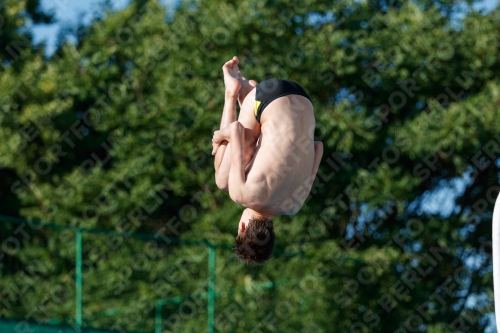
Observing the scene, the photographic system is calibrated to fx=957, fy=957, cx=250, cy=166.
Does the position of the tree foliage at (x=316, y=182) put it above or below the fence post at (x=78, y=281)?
below

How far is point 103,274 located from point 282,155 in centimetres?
565

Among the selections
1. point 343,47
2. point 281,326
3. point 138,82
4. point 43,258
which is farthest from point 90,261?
point 343,47

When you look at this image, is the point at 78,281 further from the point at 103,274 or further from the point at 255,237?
the point at 255,237

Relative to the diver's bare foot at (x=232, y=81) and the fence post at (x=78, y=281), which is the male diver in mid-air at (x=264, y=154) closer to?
the diver's bare foot at (x=232, y=81)

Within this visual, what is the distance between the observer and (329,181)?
11367 mm

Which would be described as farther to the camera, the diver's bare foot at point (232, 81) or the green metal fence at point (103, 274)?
the green metal fence at point (103, 274)

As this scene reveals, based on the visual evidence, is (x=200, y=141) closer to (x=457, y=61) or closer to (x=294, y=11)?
(x=294, y=11)

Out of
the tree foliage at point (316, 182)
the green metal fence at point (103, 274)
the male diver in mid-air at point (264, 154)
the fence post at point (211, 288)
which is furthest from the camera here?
the tree foliage at point (316, 182)

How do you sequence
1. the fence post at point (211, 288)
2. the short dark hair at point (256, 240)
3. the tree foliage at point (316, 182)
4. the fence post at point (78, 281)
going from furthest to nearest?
the tree foliage at point (316, 182)
the fence post at point (211, 288)
the fence post at point (78, 281)
the short dark hair at point (256, 240)

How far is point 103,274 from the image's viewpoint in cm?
1005

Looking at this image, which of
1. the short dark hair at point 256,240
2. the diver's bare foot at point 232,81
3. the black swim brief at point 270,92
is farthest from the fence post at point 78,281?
the black swim brief at point 270,92

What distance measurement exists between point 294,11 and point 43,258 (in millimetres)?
4157

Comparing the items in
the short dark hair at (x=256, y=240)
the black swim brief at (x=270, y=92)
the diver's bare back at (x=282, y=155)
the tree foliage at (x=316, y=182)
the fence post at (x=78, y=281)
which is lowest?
the tree foliage at (x=316, y=182)

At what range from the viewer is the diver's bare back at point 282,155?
15.8ft
